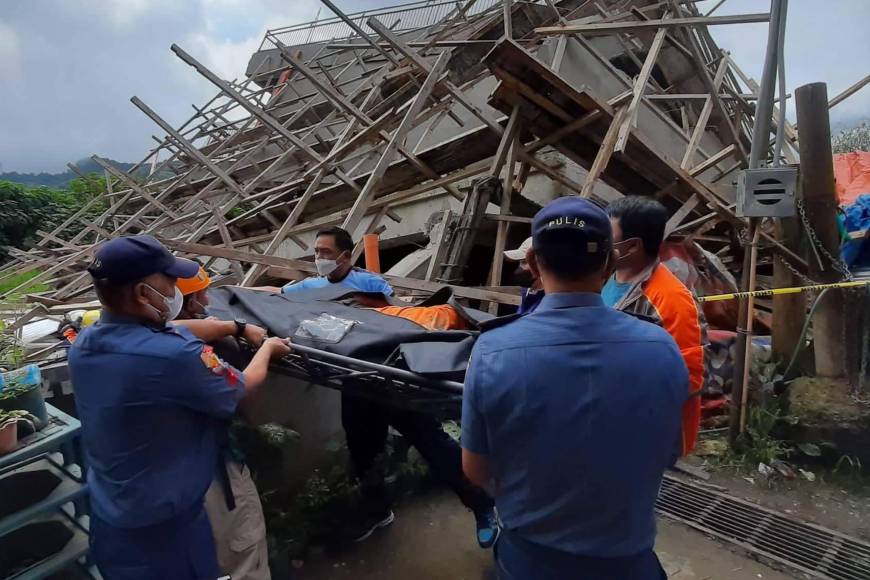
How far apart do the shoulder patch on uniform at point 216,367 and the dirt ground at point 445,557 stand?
1.53m

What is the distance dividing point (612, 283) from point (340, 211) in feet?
18.8

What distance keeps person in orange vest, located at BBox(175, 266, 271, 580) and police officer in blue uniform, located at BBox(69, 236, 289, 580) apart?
0.65ft

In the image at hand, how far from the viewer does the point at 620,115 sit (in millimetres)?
4855

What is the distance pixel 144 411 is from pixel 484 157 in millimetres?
5504

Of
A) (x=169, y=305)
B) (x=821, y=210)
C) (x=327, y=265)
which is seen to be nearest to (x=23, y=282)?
(x=327, y=265)

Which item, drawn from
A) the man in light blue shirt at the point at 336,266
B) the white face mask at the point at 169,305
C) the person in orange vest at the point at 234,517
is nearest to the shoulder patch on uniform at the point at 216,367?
the white face mask at the point at 169,305

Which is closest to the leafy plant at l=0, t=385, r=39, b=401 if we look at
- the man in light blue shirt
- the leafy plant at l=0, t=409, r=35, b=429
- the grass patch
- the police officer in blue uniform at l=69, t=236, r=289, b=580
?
the leafy plant at l=0, t=409, r=35, b=429

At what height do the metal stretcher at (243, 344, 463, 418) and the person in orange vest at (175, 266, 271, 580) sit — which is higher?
the metal stretcher at (243, 344, 463, 418)

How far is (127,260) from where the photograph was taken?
5.18ft

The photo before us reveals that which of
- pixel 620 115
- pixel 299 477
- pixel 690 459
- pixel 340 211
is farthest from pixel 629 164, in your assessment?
pixel 299 477

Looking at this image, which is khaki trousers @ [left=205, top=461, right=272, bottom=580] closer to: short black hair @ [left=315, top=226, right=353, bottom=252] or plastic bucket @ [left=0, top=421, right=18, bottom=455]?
plastic bucket @ [left=0, top=421, right=18, bottom=455]

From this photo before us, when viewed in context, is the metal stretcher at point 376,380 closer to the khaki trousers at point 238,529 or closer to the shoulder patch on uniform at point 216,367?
the shoulder patch on uniform at point 216,367

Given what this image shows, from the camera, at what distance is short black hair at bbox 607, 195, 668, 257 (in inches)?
76.6

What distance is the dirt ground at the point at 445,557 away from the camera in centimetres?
266
